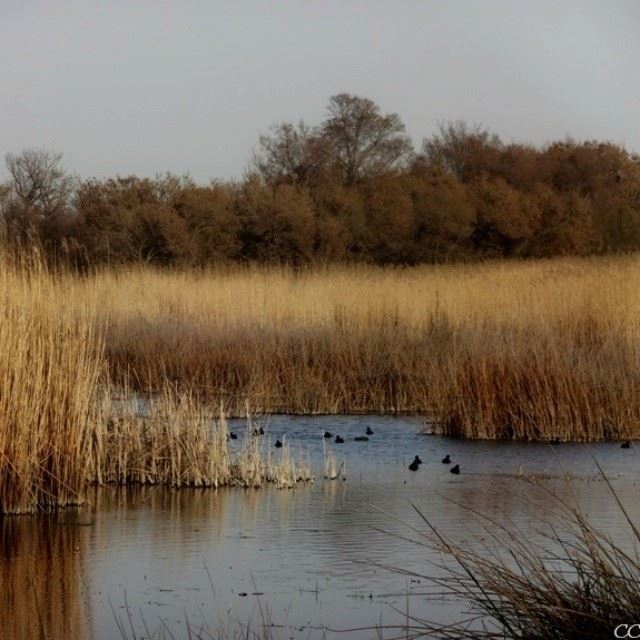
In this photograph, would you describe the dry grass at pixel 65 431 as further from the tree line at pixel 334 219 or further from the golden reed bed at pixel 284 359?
the tree line at pixel 334 219

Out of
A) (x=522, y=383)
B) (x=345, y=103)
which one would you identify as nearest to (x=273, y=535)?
(x=522, y=383)

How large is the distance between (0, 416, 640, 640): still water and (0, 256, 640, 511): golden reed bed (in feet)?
1.20

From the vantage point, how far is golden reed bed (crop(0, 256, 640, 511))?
7770 millimetres

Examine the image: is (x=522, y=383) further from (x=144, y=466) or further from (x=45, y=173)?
(x=45, y=173)

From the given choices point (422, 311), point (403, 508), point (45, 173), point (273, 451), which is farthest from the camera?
point (45, 173)

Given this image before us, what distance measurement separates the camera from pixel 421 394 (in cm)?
1365

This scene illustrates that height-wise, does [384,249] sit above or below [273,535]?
above

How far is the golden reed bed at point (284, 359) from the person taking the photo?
777cm

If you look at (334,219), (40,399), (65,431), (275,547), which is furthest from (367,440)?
(334,219)

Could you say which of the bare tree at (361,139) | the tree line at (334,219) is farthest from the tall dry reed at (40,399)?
the bare tree at (361,139)

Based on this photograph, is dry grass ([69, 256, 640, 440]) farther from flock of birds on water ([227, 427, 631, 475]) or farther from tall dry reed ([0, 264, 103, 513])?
tall dry reed ([0, 264, 103, 513])

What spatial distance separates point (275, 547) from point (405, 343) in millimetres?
8381

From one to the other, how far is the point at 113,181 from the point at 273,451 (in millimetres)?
19720

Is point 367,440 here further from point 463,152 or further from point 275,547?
point 463,152
